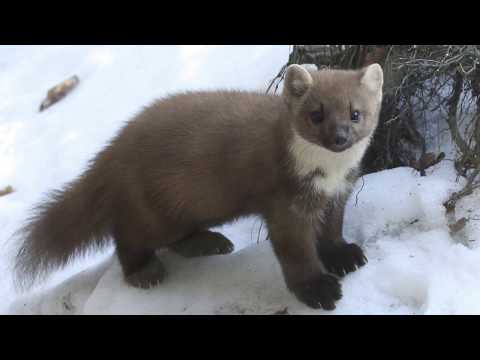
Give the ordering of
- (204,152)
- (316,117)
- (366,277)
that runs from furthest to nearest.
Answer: (204,152) → (366,277) → (316,117)

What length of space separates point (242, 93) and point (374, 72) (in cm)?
77

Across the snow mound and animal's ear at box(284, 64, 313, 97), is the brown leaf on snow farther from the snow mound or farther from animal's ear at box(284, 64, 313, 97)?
animal's ear at box(284, 64, 313, 97)

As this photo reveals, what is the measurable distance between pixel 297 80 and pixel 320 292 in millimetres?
945

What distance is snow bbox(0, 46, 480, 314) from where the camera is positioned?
281 centimetres

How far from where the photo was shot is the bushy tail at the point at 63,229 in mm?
3340

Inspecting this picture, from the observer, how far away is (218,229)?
4074 millimetres

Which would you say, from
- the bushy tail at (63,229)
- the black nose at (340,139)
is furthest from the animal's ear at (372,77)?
the bushy tail at (63,229)

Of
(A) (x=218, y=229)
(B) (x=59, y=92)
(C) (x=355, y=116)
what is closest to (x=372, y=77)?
(C) (x=355, y=116)

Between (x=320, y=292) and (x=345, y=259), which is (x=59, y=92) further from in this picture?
(x=320, y=292)

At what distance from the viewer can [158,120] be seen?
3248 millimetres

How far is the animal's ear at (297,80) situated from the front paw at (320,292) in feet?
2.76

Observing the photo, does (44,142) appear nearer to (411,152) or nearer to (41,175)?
(41,175)

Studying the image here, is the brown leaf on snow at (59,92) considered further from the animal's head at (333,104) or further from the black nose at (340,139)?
the black nose at (340,139)

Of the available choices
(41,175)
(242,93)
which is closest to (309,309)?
(242,93)
